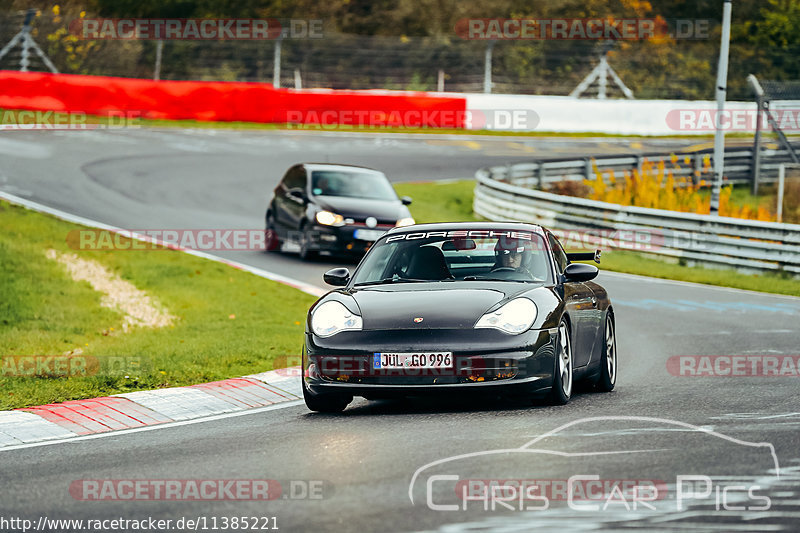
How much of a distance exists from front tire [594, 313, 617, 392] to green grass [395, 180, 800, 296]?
1003cm

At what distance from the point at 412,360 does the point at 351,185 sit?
535 inches

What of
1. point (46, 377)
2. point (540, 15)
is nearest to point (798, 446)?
point (46, 377)

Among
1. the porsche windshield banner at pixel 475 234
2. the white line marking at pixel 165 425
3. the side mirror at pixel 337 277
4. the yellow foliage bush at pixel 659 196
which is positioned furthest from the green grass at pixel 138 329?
the yellow foliage bush at pixel 659 196

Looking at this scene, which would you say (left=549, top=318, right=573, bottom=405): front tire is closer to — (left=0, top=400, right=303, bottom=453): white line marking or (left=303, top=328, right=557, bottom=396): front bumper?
(left=303, top=328, right=557, bottom=396): front bumper

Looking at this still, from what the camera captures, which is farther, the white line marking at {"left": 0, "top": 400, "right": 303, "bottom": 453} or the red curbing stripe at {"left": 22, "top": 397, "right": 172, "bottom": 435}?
the red curbing stripe at {"left": 22, "top": 397, "right": 172, "bottom": 435}

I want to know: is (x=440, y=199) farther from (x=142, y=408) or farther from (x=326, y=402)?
(x=326, y=402)

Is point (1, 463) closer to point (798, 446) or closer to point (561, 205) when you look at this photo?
point (798, 446)

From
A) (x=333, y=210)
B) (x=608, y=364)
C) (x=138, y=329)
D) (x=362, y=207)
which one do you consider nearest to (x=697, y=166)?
(x=362, y=207)

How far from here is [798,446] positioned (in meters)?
7.46

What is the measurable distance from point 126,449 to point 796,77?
4224cm

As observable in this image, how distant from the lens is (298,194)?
71.6 ft

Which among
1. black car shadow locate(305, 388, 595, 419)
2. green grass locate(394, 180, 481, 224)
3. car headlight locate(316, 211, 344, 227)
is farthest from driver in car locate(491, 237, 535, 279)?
green grass locate(394, 180, 481, 224)

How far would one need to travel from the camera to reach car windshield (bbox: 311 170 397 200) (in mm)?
21938

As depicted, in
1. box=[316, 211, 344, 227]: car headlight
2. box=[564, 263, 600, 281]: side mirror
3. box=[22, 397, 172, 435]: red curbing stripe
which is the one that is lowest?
box=[22, 397, 172, 435]: red curbing stripe
